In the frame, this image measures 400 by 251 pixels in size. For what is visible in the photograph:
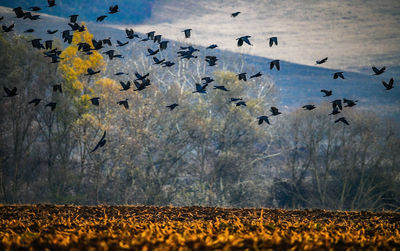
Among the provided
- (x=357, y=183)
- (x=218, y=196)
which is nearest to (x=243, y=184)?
(x=218, y=196)

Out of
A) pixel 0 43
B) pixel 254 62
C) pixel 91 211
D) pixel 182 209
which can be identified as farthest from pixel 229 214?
pixel 254 62

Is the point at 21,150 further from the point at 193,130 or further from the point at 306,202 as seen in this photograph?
the point at 306,202

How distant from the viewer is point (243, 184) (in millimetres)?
31719

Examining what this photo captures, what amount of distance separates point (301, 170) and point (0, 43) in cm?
3094

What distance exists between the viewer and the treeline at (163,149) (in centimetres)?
2817

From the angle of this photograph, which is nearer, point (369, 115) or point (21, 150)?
point (21, 150)

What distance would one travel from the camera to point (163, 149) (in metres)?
31.1

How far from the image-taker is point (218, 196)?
3108cm

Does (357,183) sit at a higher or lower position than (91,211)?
lower

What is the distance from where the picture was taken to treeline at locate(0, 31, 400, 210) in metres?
28.2

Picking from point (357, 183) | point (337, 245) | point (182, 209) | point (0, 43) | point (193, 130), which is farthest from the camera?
point (193, 130)

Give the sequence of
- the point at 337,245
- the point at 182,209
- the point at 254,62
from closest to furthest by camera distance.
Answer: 1. the point at 337,245
2. the point at 182,209
3. the point at 254,62

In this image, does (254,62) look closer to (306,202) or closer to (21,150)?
(306,202)

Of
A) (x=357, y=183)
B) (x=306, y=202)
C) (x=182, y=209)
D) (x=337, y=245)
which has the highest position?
(x=337, y=245)
